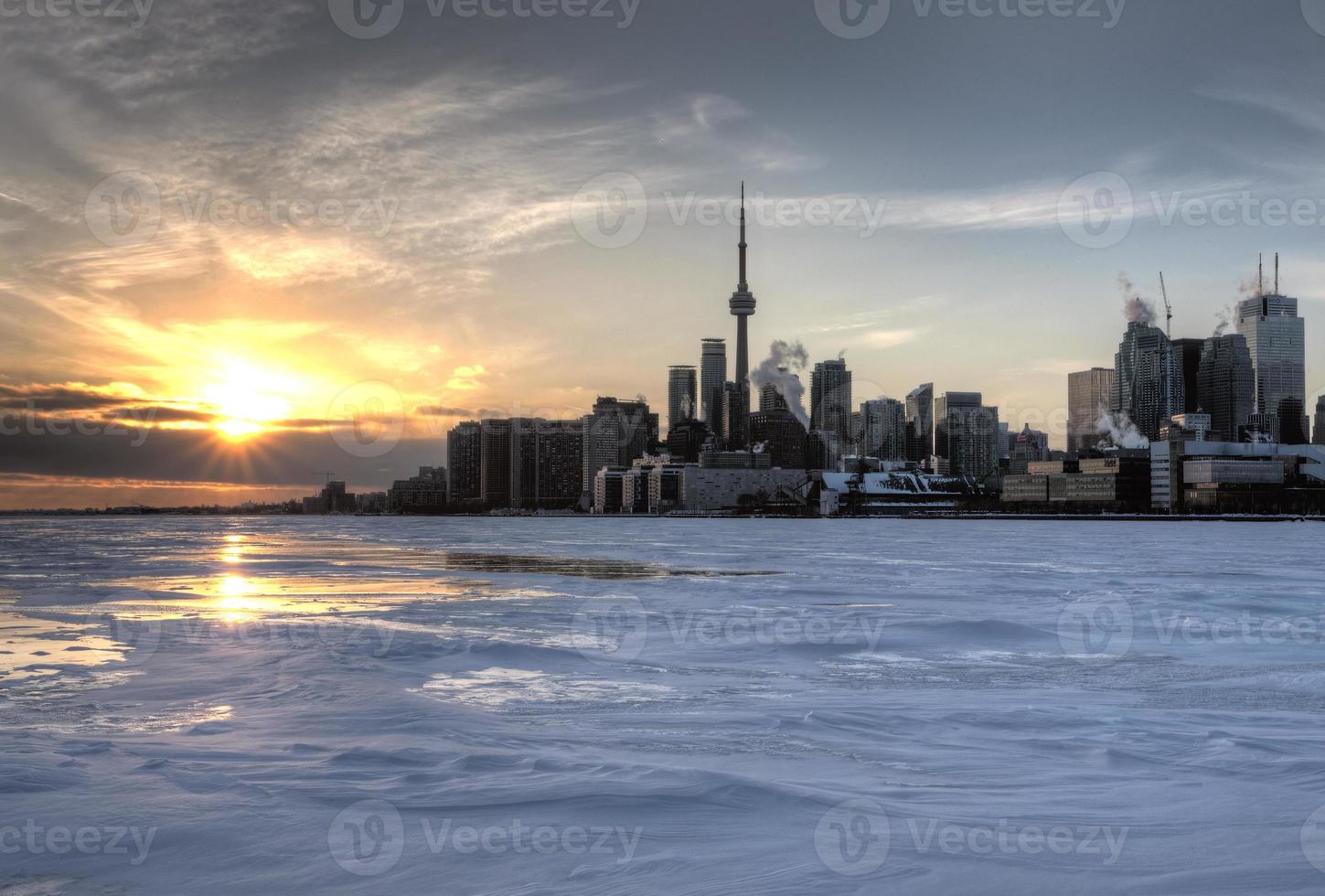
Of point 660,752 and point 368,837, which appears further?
point 660,752

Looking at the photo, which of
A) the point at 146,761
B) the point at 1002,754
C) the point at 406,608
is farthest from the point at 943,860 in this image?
the point at 406,608

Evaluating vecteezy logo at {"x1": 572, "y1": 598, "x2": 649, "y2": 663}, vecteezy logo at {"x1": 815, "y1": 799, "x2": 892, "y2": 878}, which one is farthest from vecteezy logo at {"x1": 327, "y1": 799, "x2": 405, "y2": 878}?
vecteezy logo at {"x1": 572, "y1": 598, "x2": 649, "y2": 663}

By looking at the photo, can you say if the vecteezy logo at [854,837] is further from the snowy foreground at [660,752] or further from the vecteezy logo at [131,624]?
the vecteezy logo at [131,624]

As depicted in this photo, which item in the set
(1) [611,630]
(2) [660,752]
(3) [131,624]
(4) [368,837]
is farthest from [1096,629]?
(3) [131,624]

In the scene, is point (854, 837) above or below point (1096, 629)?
above
